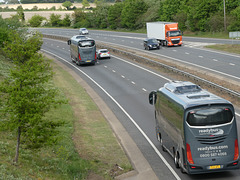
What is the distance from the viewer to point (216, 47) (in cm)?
6150

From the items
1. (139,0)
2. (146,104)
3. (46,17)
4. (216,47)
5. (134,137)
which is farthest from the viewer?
(46,17)

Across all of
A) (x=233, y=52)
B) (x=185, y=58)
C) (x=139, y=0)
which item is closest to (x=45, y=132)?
(x=185, y=58)

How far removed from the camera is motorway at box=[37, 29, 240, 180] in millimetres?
18484

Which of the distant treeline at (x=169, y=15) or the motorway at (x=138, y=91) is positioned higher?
the distant treeline at (x=169, y=15)

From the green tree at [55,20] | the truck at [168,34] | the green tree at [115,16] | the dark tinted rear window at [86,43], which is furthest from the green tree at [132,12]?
the dark tinted rear window at [86,43]

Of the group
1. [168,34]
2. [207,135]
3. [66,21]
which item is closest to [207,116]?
[207,135]

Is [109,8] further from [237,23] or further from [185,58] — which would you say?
[185,58]

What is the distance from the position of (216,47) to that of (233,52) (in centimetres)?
609

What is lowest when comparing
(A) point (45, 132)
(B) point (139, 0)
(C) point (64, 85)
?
(C) point (64, 85)

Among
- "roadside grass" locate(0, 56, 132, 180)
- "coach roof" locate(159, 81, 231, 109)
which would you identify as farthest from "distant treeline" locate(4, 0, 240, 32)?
"coach roof" locate(159, 81, 231, 109)

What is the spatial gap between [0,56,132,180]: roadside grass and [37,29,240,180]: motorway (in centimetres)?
154

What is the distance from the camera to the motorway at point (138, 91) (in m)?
18.5

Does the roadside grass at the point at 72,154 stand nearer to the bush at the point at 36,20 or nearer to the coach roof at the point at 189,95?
the coach roof at the point at 189,95

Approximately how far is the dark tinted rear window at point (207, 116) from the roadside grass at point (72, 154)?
169 inches
